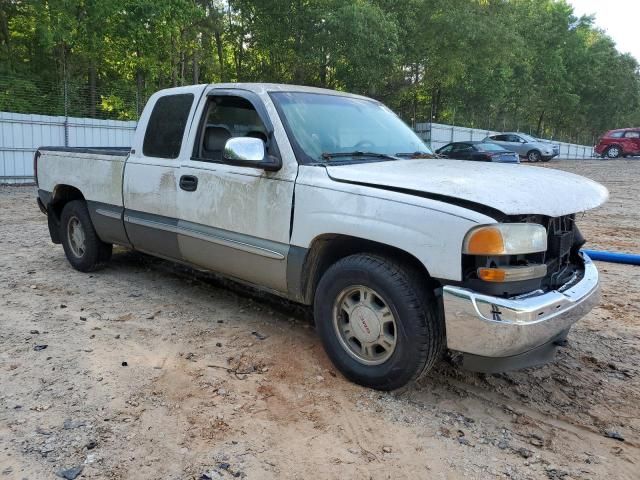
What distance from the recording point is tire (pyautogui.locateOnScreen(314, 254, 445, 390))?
9.78 feet

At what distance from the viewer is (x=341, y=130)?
400 cm

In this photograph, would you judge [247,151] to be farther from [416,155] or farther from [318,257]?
[416,155]

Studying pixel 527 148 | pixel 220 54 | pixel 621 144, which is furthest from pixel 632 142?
pixel 220 54

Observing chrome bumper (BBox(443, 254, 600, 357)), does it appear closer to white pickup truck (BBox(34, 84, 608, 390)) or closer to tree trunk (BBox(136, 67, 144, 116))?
white pickup truck (BBox(34, 84, 608, 390))

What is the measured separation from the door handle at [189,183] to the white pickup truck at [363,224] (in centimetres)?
2

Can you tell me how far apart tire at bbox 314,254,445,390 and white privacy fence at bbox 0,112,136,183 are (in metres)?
12.2

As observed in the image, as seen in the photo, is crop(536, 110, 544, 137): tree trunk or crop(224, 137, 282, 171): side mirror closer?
crop(224, 137, 282, 171): side mirror

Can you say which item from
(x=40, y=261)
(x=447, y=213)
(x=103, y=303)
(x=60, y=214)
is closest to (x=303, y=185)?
(x=447, y=213)

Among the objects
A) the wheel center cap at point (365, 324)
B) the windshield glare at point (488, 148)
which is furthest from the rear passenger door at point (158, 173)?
the windshield glare at point (488, 148)

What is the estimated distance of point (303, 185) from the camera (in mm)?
3504

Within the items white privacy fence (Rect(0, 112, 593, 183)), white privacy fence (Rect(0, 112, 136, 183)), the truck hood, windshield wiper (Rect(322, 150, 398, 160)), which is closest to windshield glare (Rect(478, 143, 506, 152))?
white privacy fence (Rect(0, 112, 593, 183))

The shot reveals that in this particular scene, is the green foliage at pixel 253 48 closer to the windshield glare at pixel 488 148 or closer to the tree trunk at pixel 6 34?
the tree trunk at pixel 6 34

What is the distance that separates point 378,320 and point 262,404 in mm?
835

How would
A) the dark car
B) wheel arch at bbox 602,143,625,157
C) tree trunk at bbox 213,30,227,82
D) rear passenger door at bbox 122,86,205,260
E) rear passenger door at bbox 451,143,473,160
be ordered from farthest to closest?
wheel arch at bbox 602,143,625,157, tree trunk at bbox 213,30,227,82, rear passenger door at bbox 451,143,473,160, the dark car, rear passenger door at bbox 122,86,205,260
